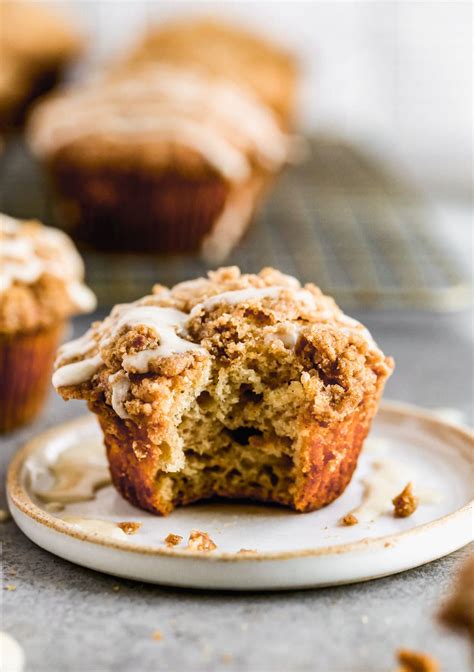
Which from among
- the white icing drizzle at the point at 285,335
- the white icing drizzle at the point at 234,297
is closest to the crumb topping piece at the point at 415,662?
the white icing drizzle at the point at 285,335

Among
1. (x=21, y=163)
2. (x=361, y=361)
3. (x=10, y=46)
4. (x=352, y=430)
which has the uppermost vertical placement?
(x=361, y=361)

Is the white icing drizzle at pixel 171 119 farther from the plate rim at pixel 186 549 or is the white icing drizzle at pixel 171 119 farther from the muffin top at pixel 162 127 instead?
the plate rim at pixel 186 549

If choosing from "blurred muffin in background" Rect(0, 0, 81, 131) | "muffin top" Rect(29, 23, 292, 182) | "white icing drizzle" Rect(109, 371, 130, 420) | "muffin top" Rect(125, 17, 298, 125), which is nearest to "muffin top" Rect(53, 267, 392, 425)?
"white icing drizzle" Rect(109, 371, 130, 420)

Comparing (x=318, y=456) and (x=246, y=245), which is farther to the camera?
(x=246, y=245)

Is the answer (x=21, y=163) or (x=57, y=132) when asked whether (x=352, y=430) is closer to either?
(x=57, y=132)

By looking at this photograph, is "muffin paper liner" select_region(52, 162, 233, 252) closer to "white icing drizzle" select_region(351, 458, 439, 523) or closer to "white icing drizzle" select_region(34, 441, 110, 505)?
"white icing drizzle" select_region(34, 441, 110, 505)

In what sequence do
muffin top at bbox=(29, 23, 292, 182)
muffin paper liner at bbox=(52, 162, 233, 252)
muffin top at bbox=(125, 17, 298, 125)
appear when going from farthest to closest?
muffin top at bbox=(125, 17, 298, 125) → muffin paper liner at bbox=(52, 162, 233, 252) → muffin top at bbox=(29, 23, 292, 182)

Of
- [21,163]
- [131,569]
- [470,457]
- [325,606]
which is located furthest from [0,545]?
[21,163]
